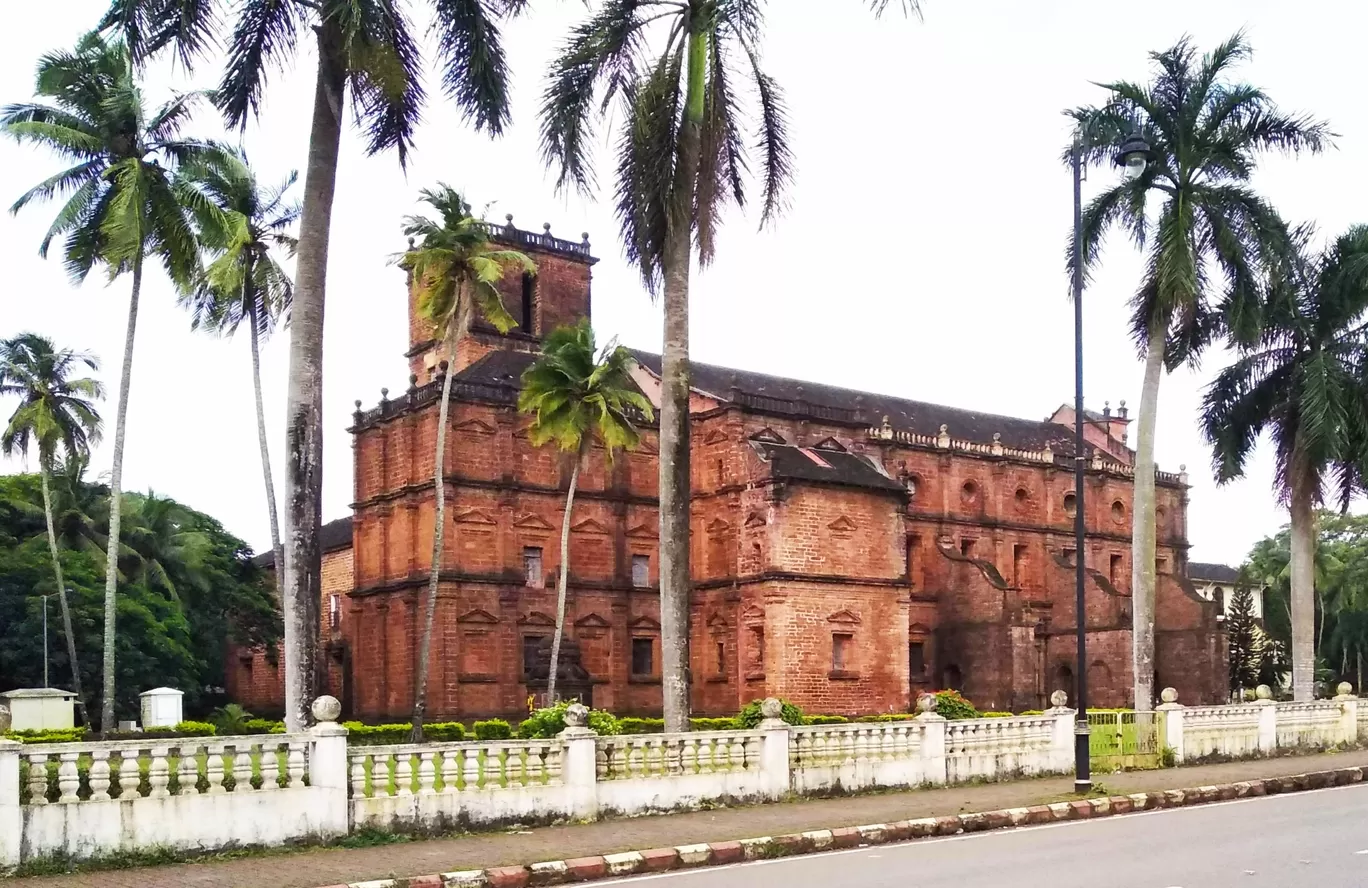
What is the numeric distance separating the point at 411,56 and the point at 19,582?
3907 centimetres

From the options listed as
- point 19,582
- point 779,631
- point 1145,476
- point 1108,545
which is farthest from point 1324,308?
point 19,582

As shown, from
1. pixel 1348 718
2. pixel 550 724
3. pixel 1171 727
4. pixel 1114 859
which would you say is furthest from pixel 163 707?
pixel 1114 859

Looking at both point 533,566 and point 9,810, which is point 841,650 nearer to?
point 533,566

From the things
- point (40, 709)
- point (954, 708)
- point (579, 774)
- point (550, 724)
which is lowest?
point (954, 708)

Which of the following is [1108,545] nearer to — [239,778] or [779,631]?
[779,631]

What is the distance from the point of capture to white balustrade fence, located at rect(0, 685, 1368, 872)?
12.8 metres

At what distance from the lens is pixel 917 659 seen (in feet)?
184

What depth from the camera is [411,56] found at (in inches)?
710

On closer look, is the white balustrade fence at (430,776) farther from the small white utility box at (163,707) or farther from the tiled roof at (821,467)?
the small white utility box at (163,707)

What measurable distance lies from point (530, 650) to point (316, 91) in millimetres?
31819

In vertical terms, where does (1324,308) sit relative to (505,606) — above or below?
above

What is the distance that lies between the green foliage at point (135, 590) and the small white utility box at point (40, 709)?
12631mm

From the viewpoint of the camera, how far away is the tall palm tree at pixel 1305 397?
98.5 ft

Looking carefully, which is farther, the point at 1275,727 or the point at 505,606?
the point at 505,606
